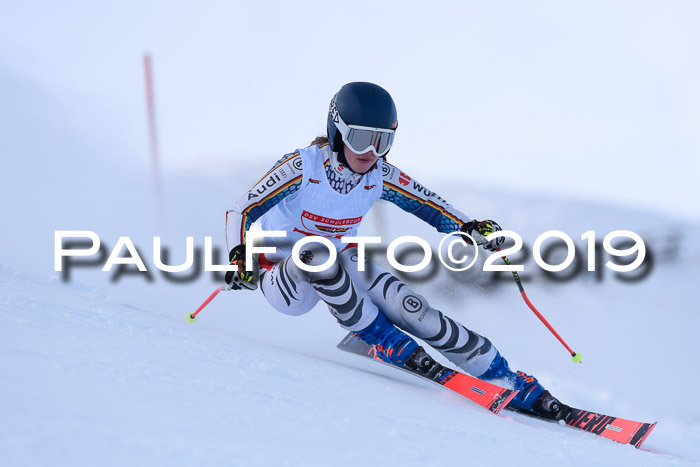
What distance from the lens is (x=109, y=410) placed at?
1236 mm

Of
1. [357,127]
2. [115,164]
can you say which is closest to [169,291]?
[357,127]

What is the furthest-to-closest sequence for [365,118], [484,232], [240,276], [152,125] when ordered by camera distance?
[152,125], [484,232], [365,118], [240,276]

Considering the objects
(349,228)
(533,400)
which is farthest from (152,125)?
(533,400)

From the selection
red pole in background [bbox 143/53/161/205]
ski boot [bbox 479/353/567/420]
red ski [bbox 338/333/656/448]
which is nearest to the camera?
red ski [bbox 338/333/656/448]

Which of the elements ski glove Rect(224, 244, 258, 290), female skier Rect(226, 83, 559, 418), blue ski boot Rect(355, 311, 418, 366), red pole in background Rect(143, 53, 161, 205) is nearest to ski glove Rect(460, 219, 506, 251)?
female skier Rect(226, 83, 559, 418)

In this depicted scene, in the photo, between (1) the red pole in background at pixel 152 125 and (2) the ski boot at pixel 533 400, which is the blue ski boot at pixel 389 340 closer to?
(2) the ski boot at pixel 533 400

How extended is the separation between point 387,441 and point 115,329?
3.02ft

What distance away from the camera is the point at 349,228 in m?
3.16

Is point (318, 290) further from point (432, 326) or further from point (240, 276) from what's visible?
point (432, 326)

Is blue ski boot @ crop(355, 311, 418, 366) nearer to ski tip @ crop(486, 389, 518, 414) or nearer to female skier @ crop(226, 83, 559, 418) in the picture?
female skier @ crop(226, 83, 559, 418)

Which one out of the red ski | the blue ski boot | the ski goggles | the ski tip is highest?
the ski goggles

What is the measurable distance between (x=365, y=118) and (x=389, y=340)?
101 cm

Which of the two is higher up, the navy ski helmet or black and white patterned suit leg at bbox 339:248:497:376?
the navy ski helmet

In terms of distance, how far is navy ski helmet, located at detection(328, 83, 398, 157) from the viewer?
2.72 metres
